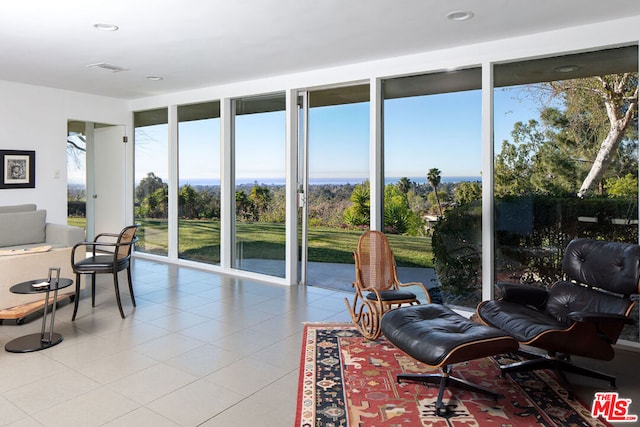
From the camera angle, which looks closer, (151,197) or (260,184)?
(260,184)

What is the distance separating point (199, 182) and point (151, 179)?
118 cm

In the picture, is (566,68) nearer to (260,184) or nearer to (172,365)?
(260,184)

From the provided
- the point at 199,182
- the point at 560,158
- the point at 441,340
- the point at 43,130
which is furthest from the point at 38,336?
the point at 560,158

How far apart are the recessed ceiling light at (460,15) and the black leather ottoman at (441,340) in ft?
7.42

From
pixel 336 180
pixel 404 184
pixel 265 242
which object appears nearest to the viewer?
pixel 404 184

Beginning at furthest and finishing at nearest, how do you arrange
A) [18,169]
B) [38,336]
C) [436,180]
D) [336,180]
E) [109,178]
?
[109,178] → [18,169] → [336,180] → [436,180] → [38,336]

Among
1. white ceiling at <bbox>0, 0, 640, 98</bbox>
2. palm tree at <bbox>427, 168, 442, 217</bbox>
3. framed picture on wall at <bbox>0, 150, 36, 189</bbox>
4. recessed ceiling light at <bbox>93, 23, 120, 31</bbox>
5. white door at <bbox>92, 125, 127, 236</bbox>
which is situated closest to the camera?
white ceiling at <bbox>0, 0, 640, 98</bbox>

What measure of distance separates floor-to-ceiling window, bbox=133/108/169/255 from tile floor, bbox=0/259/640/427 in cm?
247

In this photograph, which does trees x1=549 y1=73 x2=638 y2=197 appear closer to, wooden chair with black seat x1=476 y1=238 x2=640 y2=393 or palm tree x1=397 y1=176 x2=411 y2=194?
wooden chair with black seat x1=476 y1=238 x2=640 y2=393

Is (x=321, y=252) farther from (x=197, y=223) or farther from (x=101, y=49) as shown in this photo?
(x=101, y=49)

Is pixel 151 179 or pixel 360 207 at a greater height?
pixel 151 179

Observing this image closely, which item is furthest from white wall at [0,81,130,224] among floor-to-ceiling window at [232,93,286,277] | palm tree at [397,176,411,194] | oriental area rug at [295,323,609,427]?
oriental area rug at [295,323,609,427]

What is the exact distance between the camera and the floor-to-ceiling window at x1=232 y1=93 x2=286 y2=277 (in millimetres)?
6152

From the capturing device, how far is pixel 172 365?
3336 mm
